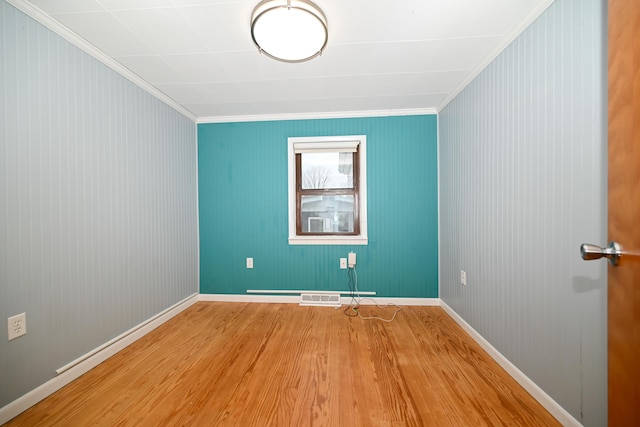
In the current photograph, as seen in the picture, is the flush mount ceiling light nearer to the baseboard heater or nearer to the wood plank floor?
the wood plank floor

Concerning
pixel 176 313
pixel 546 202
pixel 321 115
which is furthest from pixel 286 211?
pixel 546 202

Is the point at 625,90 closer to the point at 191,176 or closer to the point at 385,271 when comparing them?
the point at 385,271

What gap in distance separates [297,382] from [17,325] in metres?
1.51

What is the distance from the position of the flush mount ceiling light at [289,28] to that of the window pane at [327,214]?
5.26 ft

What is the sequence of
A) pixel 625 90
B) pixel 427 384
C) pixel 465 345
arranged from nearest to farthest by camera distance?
pixel 625 90
pixel 427 384
pixel 465 345

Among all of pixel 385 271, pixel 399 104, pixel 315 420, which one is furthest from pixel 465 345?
pixel 399 104

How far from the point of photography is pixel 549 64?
120 centimetres

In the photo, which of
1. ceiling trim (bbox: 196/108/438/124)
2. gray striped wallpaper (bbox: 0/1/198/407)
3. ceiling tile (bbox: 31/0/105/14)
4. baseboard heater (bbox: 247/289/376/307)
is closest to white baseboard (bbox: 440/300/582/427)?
baseboard heater (bbox: 247/289/376/307)

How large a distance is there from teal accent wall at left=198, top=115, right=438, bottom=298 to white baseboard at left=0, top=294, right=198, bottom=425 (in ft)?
2.34

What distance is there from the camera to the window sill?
105 inches

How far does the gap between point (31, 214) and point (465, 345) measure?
2.92 meters

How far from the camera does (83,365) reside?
1501 mm

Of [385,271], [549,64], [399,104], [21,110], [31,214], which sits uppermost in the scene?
[399,104]

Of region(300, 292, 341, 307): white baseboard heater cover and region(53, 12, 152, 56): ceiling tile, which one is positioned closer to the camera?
region(53, 12, 152, 56): ceiling tile
